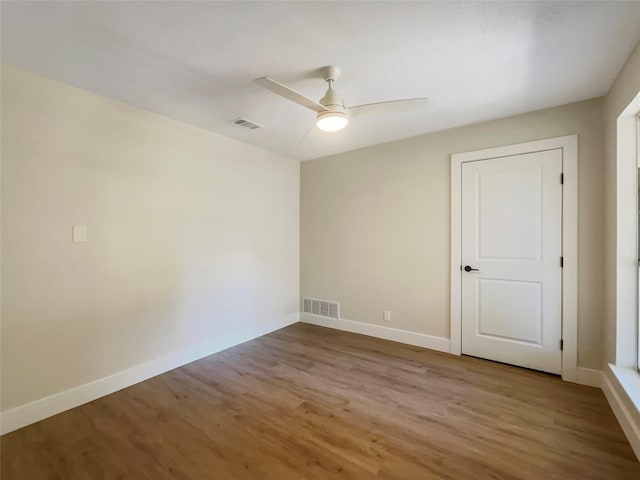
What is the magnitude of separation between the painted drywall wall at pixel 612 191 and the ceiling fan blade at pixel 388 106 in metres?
1.38

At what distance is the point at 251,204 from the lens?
12.5 ft

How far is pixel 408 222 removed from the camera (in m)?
3.53

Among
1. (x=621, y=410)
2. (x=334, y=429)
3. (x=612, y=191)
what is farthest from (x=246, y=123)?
(x=621, y=410)

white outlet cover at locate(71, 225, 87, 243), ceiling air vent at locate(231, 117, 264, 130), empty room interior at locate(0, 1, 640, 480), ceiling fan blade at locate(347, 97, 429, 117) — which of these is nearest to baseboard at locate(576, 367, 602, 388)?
empty room interior at locate(0, 1, 640, 480)

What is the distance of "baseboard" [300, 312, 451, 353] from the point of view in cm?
333

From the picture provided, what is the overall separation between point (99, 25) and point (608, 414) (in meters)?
4.26

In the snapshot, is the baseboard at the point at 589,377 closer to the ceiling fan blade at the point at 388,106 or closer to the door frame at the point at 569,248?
the door frame at the point at 569,248

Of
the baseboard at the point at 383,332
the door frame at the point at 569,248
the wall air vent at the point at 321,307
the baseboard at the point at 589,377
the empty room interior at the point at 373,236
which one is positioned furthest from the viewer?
the wall air vent at the point at 321,307

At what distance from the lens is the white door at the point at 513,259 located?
2.68m

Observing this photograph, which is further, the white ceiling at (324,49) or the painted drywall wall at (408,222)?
the painted drywall wall at (408,222)

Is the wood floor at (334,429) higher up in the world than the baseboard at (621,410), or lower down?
lower down

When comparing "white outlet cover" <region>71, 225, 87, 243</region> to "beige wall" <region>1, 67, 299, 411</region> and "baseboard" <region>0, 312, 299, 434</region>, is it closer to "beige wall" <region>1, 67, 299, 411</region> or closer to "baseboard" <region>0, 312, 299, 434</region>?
"beige wall" <region>1, 67, 299, 411</region>

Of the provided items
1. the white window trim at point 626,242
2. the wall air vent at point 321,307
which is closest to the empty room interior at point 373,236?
the white window trim at point 626,242

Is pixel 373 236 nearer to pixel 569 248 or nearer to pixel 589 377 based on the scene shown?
pixel 569 248
